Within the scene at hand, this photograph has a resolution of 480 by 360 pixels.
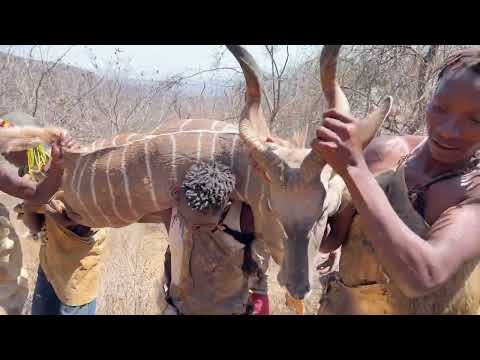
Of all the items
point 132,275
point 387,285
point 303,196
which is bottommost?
point 132,275

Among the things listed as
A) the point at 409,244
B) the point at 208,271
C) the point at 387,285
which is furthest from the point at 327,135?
the point at 208,271

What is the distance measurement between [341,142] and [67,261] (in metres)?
2.41

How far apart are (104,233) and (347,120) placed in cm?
251

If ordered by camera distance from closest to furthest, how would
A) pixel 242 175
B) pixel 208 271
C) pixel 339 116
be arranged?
pixel 339 116
pixel 242 175
pixel 208 271

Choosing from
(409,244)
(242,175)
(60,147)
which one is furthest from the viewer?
(60,147)

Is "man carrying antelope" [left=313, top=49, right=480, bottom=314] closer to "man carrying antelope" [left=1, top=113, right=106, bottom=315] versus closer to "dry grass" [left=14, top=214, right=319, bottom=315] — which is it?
"man carrying antelope" [left=1, top=113, right=106, bottom=315]

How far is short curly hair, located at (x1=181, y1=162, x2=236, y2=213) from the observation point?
2.12 metres

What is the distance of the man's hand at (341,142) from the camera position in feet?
4.35

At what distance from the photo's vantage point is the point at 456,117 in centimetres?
148

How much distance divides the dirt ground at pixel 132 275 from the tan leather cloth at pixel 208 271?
1203 millimetres

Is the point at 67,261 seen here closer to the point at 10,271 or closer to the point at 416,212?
the point at 10,271

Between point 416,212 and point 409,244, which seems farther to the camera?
point 416,212

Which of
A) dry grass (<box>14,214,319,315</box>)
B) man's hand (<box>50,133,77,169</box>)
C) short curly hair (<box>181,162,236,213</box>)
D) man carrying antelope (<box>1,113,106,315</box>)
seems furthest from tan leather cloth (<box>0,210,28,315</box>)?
short curly hair (<box>181,162,236,213</box>)

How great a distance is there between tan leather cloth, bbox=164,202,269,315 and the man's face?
121 centimetres
